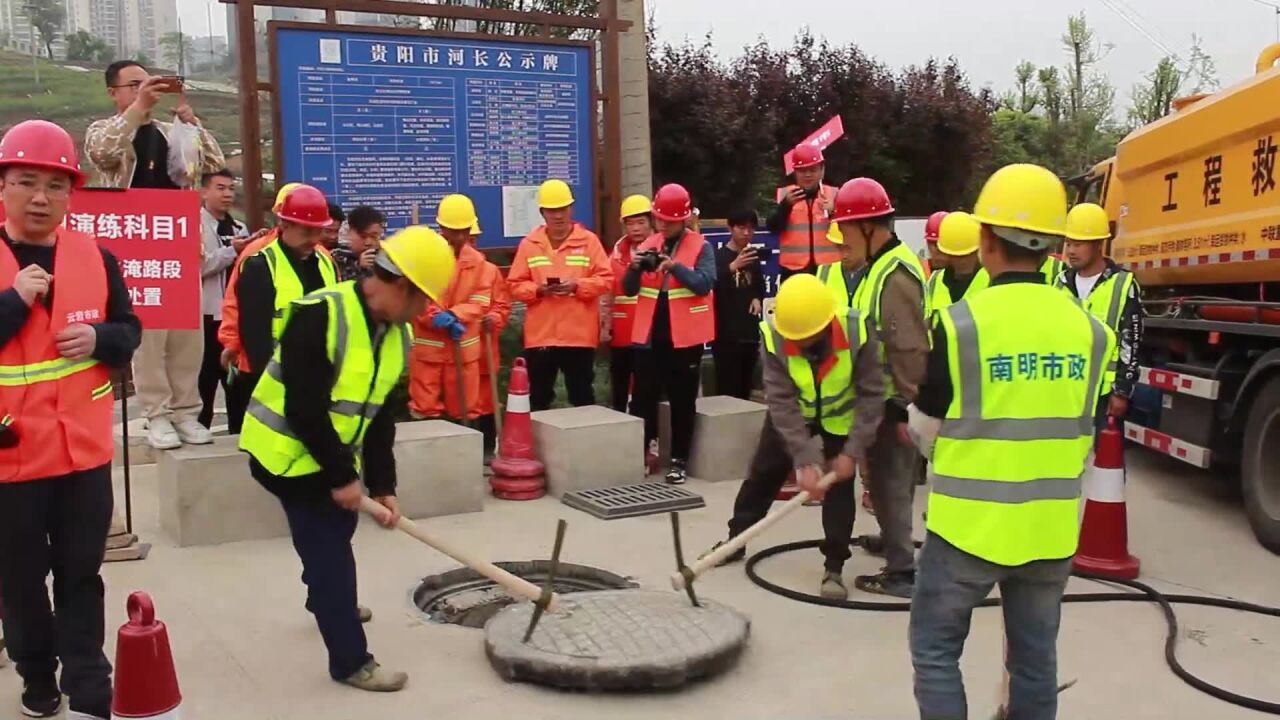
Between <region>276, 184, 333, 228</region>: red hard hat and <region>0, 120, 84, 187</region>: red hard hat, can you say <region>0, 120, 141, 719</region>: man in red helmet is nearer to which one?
<region>0, 120, 84, 187</region>: red hard hat

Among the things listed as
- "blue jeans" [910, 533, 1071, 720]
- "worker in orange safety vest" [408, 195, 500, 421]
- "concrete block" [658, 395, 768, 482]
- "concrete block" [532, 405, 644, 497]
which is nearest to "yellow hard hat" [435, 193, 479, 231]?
"worker in orange safety vest" [408, 195, 500, 421]

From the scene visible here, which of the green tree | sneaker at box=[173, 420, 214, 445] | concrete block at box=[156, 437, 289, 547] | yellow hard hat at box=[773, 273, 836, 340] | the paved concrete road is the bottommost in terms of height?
the paved concrete road

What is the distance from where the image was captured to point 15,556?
142 inches

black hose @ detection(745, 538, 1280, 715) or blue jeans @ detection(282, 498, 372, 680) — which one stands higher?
blue jeans @ detection(282, 498, 372, 680)

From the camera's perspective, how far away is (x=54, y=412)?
3.59 m

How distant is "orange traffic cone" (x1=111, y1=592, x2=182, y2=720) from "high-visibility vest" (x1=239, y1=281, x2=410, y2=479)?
1.24 meters

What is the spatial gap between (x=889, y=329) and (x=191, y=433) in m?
4.27

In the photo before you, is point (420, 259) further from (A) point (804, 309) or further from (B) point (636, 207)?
(B) point (636, 207)

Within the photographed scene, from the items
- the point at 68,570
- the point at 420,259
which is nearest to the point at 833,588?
the point at 420,259

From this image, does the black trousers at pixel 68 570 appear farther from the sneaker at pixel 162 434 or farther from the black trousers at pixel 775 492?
the sneaker at pixel 162 434

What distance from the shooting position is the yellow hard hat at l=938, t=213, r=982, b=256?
661 cm

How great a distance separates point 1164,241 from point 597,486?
13.7 ft

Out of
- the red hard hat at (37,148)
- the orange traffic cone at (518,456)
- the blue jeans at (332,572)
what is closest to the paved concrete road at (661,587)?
the blue jeans at (332,572)

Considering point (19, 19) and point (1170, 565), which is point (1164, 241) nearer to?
point (1170, 565)
